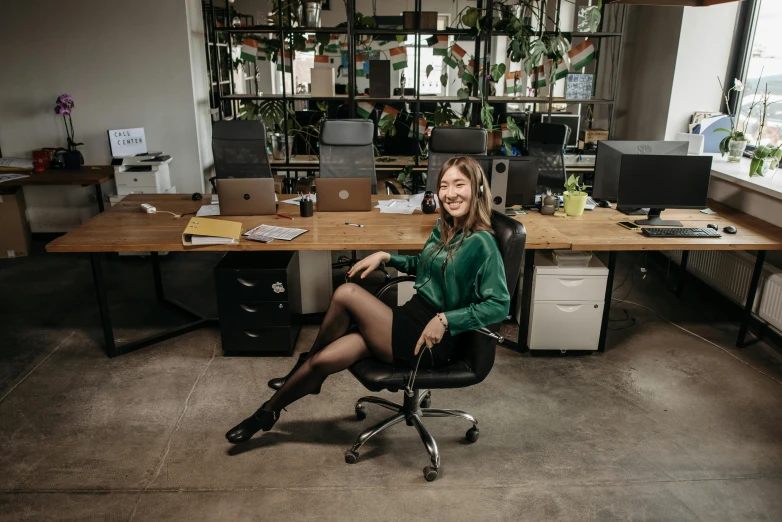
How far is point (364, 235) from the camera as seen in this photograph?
3.29 meters

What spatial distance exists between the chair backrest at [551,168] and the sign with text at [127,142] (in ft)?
11.7

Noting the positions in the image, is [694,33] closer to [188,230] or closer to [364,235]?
[364,235]

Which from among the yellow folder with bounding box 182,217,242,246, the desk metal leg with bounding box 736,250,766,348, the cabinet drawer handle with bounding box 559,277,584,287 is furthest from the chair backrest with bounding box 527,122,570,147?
the yellow folder with bounding box 182,217,242,246

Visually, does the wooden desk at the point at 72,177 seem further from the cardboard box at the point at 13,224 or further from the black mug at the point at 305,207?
the black mug at the point at 305,207

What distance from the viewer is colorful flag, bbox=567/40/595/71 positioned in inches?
235

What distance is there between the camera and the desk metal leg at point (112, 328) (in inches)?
130

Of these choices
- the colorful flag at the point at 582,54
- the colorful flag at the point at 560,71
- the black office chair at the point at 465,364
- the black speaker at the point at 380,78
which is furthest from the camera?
the colorful flag at the point at 582,54

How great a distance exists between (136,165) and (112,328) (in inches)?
81.4

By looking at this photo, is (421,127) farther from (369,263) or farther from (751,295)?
(369,263)

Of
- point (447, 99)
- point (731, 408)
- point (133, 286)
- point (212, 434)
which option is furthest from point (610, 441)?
point (447, 99)

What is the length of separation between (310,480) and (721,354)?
2.55 m

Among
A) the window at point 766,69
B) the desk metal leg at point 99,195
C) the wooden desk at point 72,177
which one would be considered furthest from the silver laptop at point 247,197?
the window at point 766,69

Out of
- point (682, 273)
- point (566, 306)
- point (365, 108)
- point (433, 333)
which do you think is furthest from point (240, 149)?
point (682, 273)

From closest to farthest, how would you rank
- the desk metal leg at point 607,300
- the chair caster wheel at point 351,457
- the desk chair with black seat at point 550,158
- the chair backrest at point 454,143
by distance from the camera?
the chair caster wheel at point 351,457 → the desk metal leg at point 607,300 → the chair backrest at point 454,143 → the desk chair with black seat at point 550,158
